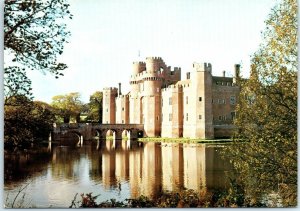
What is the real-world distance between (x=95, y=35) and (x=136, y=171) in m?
5.14

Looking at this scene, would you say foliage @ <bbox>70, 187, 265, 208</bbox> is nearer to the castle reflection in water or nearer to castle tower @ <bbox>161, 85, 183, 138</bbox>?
the castle reflection in water

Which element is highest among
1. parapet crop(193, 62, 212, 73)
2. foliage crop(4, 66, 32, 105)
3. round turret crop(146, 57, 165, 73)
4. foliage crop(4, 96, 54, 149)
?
round turret crop(146, 57, 165, 73)

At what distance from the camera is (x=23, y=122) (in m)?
4.98

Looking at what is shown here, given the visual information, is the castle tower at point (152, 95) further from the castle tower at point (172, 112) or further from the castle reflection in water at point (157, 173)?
the castle reflection in water at point (157, 173)

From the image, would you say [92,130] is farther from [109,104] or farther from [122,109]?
[122,109]

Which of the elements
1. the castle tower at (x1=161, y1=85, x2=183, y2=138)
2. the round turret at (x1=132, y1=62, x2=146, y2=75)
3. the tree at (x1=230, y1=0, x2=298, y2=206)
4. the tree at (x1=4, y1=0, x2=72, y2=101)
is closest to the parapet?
the castle tower at (x1=161, y1=85, x2=183, y2=138)

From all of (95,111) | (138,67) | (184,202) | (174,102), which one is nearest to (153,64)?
(138,67)

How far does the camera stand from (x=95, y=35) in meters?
7.25

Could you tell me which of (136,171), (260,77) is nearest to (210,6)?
(260,77)

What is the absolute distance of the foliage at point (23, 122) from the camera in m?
5.00

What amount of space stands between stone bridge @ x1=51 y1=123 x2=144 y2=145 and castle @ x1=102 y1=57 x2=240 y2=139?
911mm

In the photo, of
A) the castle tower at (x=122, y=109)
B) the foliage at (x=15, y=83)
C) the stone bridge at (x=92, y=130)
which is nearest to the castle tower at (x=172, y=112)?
the stone bridge at (x=92, y=130)

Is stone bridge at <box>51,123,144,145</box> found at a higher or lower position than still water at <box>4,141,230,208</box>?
higher

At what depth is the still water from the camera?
771 cm
